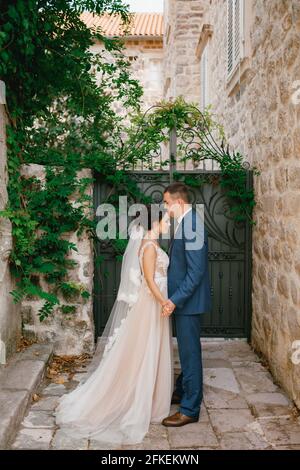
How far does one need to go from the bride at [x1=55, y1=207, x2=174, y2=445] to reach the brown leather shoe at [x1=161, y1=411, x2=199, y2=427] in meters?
0.10

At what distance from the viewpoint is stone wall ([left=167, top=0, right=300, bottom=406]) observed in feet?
13.3

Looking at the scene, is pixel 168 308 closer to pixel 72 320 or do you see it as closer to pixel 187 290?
pixel 187 290

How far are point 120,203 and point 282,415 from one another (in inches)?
115

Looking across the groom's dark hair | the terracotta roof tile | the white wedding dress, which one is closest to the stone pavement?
the white wedding dress

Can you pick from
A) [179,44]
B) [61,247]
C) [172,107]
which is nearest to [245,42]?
[172,107]

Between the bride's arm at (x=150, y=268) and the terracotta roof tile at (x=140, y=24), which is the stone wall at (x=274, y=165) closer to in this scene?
the bride's arm at (x=150, y=268)

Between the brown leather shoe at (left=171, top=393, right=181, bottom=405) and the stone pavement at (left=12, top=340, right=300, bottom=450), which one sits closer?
the stone pavement at (left=12, top=340, right=300, bottom=450)

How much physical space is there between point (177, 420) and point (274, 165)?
2506 mm

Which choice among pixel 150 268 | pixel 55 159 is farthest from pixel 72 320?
pixel 150 268

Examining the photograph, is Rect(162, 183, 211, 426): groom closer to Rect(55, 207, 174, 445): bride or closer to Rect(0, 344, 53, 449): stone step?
Rect(55, 207, 174, 445): bride

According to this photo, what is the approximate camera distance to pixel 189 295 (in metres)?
3.63

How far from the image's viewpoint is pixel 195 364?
380 centimetres

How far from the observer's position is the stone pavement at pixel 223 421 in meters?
3.43

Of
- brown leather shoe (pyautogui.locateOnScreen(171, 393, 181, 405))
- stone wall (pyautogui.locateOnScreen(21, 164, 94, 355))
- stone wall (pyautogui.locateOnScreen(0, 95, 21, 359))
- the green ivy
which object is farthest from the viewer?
stone wall (pyautogui.locateOnScreen(21, 164, 94, 355))
